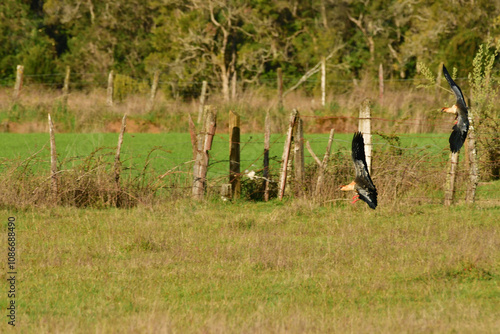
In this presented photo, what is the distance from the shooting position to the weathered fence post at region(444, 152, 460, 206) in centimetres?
1098

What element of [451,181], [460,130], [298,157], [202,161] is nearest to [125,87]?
[202,161]

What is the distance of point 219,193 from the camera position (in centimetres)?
1173

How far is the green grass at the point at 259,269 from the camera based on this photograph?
19.0ft

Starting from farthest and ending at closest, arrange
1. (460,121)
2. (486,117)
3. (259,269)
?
1. (486,117)
2. (460,121)
3. (259,269)

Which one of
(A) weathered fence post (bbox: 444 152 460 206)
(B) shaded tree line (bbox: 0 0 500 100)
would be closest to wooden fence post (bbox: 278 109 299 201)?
(A) weathered fence post (bbox: 444 152 460 206)

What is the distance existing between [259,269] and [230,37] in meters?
24.5

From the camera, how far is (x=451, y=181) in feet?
36.3

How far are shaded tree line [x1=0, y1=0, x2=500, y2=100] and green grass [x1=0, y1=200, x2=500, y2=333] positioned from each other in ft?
59.0

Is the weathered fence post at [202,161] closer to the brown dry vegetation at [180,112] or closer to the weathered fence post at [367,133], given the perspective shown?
the weathered fence post at [367,133]

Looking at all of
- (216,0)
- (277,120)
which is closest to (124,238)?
(277,120)

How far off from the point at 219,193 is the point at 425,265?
4.93m

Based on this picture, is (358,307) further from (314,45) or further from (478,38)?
(314,45)

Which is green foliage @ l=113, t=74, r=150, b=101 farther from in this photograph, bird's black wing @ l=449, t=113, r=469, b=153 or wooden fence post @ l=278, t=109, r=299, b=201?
bird's black wing @ l=449, t=113, r=469, b=153

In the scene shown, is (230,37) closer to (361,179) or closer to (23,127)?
(23,127)
